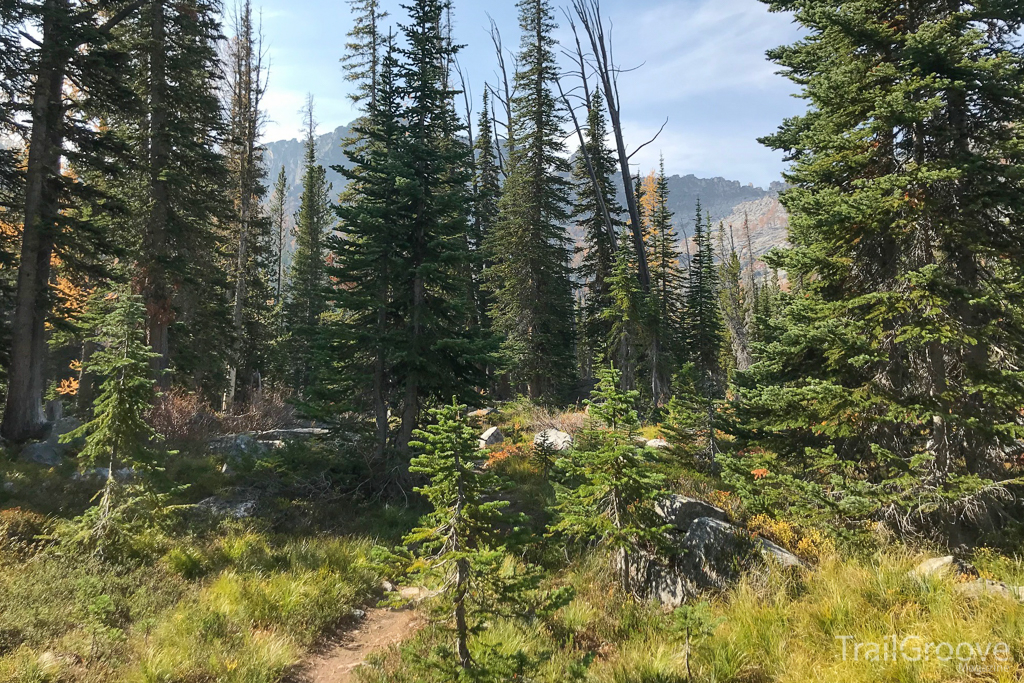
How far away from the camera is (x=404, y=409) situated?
11.0 meters

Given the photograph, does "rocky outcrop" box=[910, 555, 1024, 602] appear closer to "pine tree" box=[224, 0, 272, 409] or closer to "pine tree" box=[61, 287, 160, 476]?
"pine tree" box=[61, 287, 160, 476]

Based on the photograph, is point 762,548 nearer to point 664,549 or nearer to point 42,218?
point 664,549

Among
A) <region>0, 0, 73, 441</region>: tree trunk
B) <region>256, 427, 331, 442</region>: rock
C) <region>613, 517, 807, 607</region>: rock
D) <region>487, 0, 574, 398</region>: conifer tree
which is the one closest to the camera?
<region>613, 517, 807, 607</region>: rock

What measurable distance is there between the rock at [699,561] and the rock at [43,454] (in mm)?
13177

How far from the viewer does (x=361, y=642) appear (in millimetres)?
6062

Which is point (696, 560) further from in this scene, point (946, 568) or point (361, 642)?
point (361, 642)

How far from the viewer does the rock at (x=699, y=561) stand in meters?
6.23

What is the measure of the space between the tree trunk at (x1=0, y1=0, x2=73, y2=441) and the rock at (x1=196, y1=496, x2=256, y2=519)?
24.2ft

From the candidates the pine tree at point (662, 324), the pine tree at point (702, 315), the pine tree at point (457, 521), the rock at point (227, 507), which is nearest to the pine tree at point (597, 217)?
the pine tree at point (662, 324)

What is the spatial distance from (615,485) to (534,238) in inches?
708

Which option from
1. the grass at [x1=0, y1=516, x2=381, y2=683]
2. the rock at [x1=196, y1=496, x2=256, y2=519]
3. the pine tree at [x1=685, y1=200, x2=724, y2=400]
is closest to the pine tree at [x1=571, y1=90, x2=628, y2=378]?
the pine tree at [x1=685, y1=200, x2=724, y2=400]

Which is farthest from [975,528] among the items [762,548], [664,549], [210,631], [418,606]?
[210,631]

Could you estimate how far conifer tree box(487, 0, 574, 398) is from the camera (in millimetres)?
22375

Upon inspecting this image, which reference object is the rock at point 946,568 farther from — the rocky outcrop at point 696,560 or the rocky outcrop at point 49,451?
the rocky outcrop at point 49,451
